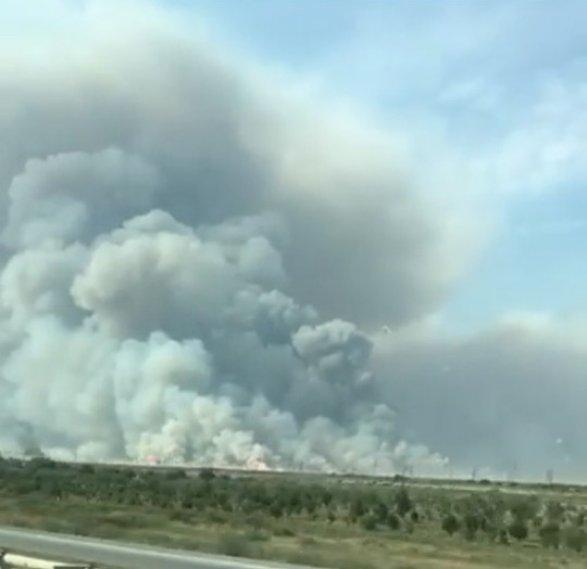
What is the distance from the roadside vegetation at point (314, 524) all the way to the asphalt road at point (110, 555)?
4766 mm

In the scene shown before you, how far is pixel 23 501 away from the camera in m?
83.6

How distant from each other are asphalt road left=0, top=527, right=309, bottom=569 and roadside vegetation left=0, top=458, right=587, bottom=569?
15.6 feet

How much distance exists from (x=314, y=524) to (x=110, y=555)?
43.6 meters

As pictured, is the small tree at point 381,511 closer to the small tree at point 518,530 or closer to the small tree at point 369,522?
the small tree at point 369,522

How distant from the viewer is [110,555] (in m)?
33.8

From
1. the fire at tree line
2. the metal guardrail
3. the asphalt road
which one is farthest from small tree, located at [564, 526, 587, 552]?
the metal guardrail

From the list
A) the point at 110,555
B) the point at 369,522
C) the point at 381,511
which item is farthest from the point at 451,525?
the point at 110,555

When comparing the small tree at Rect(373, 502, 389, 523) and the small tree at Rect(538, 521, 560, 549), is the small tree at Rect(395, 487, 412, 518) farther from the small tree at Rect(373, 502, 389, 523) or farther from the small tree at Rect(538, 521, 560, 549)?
the small tree at Rect(538, 521, 560, 549)

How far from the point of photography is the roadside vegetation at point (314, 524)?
4738 centimetres

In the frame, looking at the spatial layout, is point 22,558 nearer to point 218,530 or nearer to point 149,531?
point 149,531

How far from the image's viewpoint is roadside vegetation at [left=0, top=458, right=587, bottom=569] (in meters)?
47.4

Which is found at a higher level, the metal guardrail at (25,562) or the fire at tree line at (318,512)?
the fire at tree line at (318,512)

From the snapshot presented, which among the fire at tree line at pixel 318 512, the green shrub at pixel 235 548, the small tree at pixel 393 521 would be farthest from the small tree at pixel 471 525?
the green shrub at pixel 235 548

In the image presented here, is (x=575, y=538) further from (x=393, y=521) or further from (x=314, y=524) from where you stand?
(x=314, y=524)
